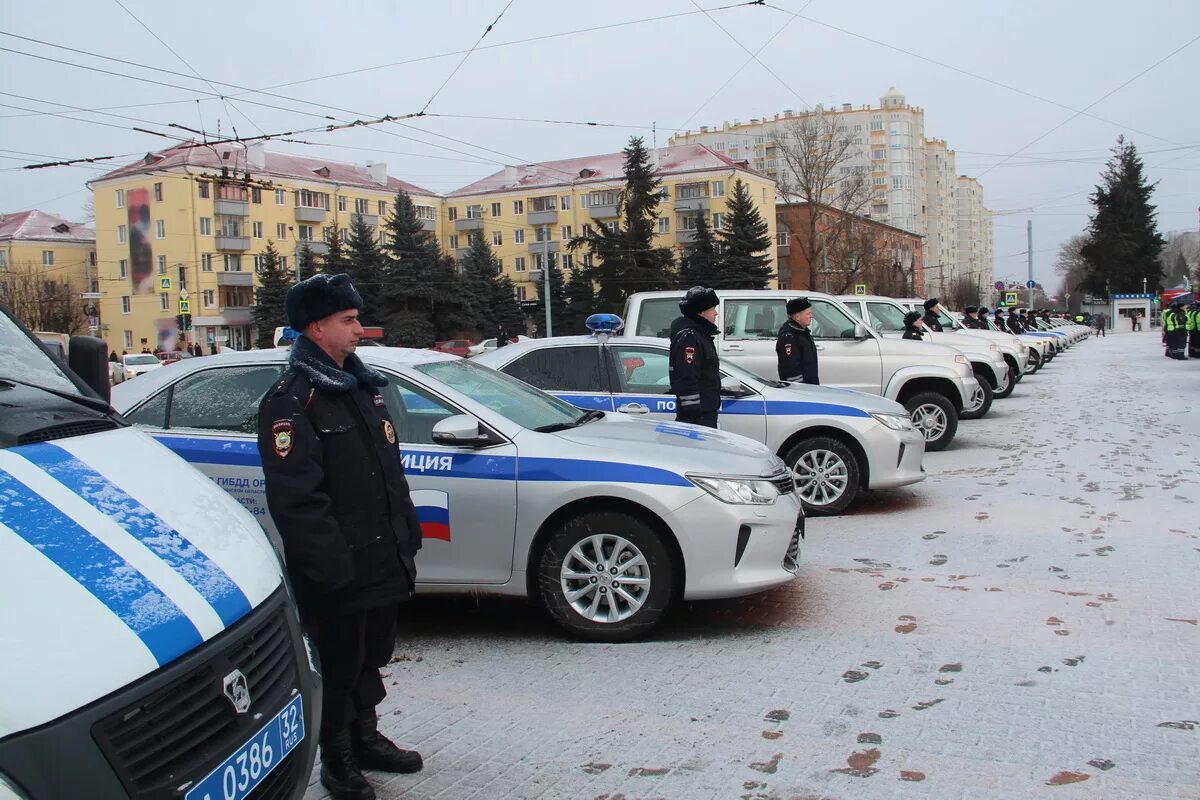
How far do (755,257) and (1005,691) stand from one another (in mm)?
61005

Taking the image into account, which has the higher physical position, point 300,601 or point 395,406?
point 395,406

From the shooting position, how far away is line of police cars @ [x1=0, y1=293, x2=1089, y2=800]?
2119mm

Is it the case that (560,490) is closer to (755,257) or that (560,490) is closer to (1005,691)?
(1005,691)

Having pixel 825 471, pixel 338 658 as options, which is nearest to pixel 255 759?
pixel 338 658

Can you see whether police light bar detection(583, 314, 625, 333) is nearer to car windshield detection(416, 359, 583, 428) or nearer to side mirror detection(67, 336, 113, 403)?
car windshield detection(416, 359, 583, 428)

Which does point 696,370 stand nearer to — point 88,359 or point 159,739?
point 88,359

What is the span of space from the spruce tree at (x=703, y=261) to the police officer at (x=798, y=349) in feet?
177

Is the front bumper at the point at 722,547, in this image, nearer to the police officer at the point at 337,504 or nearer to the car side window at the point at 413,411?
the car side window at the point at 413,411

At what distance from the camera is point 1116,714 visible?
4.08 metres

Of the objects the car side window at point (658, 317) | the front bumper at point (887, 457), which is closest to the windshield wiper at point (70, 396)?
the front bumper at point (887, 457)

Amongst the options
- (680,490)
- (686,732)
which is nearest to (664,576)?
(680,490)

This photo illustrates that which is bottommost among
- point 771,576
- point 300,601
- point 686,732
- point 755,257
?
point 686,732

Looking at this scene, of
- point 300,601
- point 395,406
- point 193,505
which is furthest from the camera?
point 395,406

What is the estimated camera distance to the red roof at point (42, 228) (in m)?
81.0
